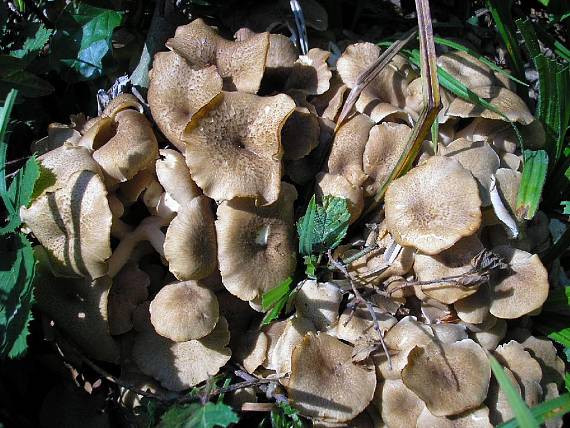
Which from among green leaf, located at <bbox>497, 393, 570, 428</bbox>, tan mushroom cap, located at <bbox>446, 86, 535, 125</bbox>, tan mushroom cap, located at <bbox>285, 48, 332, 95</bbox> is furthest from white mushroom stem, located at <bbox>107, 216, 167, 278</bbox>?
green leaf, located at <bbox>497, 393, 570, 428</bbox>

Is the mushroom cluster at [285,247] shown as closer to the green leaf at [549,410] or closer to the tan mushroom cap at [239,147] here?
the tan mushroom cap at [239,147]

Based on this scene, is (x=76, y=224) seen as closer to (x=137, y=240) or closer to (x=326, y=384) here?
(x=137, y=240)

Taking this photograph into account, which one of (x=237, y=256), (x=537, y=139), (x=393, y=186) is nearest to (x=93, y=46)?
(x=237, y=256)

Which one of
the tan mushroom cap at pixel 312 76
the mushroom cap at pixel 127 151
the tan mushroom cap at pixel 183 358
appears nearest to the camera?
the mushroom cap at pixel 127 151

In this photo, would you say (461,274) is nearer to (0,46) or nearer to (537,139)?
(537,139)

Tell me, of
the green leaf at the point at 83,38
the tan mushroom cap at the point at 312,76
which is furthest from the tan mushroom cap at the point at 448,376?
the green leaf at the point at 83,38

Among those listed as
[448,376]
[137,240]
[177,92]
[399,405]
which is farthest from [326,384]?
[177,92]
